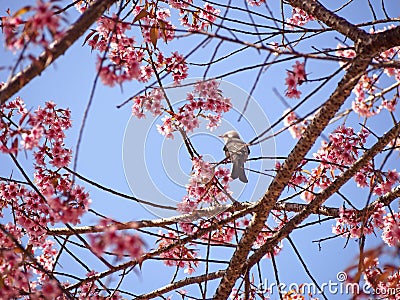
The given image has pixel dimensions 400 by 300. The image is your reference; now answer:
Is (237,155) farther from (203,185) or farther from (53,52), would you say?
(53,52)

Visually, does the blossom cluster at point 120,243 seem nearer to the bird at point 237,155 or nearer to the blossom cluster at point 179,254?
the bird at point 237,155

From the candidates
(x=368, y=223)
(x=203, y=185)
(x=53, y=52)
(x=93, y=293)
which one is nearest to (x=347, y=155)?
(x=368, y=223)

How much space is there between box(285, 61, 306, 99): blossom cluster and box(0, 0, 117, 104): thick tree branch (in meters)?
0.57

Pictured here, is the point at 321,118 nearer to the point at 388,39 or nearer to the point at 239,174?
the point at 388,39

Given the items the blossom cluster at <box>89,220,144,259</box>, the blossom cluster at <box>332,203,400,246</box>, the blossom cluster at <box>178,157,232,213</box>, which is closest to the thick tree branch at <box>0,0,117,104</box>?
the blossom cluster at <box>89,220,144,259</box>

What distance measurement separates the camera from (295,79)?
1.61 metres

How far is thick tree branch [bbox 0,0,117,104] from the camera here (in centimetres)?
123

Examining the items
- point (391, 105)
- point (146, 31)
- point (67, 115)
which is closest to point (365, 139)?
point (391, 105)

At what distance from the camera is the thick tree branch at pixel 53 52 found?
1.23m

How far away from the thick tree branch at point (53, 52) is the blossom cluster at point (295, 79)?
57 cm

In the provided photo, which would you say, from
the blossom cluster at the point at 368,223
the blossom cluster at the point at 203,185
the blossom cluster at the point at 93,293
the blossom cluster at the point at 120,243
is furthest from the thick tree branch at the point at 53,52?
the blossom cluster at the point at 368,223

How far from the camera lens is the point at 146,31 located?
2.43m

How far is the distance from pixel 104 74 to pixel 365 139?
1.47 metres

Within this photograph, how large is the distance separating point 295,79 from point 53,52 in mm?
731
